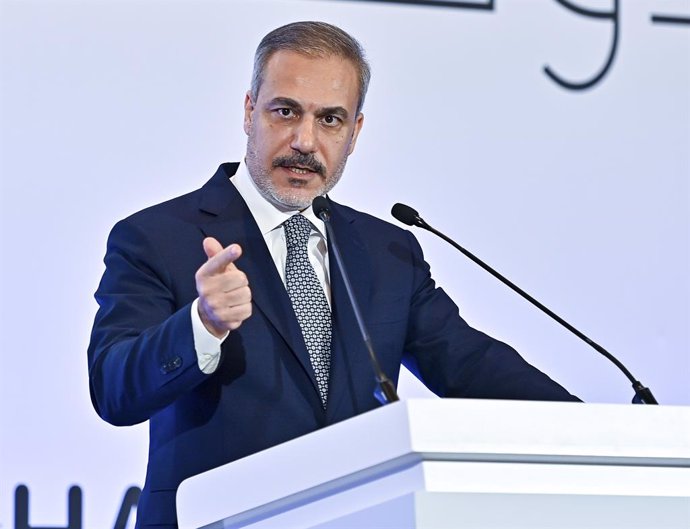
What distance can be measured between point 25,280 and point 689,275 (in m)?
1.83

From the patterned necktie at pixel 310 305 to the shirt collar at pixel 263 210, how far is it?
0.04 meters

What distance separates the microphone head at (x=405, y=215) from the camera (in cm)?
239

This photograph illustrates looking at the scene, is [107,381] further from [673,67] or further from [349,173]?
[673,67]

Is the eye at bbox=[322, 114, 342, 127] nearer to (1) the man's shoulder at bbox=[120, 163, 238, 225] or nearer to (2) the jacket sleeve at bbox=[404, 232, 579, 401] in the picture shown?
(1) the man's shoulder at bbox=[120, 163, 238, 225]

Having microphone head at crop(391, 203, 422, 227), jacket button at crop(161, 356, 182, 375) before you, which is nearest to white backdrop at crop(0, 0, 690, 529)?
microphone head at crop(391, 203, 422, 227)

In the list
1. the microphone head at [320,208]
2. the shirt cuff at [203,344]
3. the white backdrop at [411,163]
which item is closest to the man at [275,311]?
the shirt cuff at [203,344]

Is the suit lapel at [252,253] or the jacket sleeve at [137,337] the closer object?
the jacket sleeve at [137,337]

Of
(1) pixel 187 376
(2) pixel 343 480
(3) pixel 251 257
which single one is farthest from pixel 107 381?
(2) pixel 343 480

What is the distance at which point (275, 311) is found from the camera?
7.62 feet

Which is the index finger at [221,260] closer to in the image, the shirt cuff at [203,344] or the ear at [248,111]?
the shirt cuff at [203,344]

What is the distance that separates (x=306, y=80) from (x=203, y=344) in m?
0.79

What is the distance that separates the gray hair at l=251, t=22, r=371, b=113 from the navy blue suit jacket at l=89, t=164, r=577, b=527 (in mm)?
248

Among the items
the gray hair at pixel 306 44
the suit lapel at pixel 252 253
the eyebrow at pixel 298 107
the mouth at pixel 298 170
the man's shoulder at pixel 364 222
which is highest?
the gray hair at pixel 306 44

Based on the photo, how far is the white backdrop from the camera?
3.00 meters
